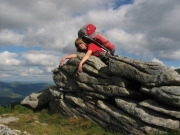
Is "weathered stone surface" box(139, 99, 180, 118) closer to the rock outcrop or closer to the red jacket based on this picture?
the rock outcrop

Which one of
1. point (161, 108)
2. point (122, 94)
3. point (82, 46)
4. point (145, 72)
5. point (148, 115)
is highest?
point (82, 46)

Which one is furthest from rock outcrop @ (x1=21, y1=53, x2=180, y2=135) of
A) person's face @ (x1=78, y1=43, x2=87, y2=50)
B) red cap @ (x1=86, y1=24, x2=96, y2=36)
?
red cap @ (x1=86, y1=24, x2=96, y2=36)

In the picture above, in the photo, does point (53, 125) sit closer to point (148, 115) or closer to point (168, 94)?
point (148, 115)

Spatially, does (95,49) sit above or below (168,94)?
above

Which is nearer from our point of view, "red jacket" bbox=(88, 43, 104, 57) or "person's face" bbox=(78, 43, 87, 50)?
"red jacket" bbox=(88, 43, 104, 57)

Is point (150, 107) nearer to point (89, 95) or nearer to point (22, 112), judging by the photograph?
point (89, 95)

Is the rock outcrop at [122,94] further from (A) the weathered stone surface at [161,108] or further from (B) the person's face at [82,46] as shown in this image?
(B) the person's face at [82,46]

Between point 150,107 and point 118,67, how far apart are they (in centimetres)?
348

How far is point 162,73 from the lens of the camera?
12828 millimetres

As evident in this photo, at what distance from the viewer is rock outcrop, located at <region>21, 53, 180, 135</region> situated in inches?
503

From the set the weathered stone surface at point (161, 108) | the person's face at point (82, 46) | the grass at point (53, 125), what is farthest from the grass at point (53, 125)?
the person's face at point (82, 46)

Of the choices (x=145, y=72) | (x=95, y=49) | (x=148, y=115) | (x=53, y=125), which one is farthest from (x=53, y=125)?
(x=145, y=72)

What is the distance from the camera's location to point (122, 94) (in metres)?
14.6

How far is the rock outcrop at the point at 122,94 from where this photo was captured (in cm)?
1278
